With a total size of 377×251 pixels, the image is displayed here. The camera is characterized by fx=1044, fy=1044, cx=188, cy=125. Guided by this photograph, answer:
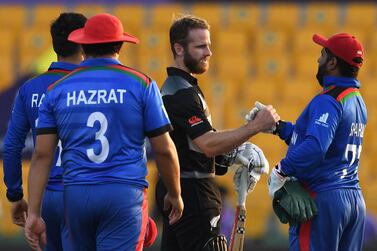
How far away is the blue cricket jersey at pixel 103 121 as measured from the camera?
5543 mm

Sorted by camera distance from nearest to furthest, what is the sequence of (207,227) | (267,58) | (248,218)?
(207,227), (248,218), (267,58)

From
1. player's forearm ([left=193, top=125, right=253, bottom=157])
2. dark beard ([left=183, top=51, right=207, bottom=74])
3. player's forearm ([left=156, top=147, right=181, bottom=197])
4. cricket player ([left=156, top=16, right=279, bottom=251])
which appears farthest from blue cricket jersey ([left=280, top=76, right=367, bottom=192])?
player's forearm ([left=156, top=147, right=181, bottom=197])

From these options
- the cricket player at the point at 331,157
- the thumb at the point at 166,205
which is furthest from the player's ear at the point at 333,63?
the thumb at the point at 166,205

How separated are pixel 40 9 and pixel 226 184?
207 inches

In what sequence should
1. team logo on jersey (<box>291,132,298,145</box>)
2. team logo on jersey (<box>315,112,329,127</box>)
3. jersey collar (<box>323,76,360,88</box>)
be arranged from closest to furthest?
team logo on jersey (<box>315,112,329,127</box>) < jersey collar (<box>323,76,360,88</box>) < team logo on jersey (<box>291,132,298,145</box>)

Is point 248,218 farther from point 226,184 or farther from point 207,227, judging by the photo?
point 207,227

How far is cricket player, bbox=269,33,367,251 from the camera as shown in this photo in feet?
21.1

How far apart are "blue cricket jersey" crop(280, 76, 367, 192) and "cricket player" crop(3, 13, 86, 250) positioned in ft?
4.71

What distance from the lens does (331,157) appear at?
6.57m

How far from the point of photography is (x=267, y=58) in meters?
15.4

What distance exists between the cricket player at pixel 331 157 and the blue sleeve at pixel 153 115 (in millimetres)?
1177

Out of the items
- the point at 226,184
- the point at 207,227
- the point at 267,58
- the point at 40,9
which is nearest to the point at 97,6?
the point at 40,9

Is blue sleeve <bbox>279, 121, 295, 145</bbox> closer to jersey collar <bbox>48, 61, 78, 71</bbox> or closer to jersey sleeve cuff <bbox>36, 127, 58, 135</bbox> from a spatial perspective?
jersey collar <bbox>48, 61, 78, 71</bbox>

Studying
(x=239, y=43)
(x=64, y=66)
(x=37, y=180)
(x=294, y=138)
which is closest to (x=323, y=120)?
(x=294, y=138)
